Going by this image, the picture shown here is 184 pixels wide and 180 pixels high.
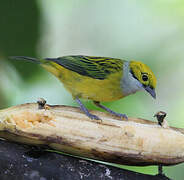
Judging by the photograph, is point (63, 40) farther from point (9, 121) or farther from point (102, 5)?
point (9, 121)

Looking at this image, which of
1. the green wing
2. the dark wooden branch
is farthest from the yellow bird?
the dark wooden branch

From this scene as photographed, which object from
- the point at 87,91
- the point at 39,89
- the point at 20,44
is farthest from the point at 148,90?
the point at 20,44

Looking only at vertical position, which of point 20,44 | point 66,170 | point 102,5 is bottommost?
point 66,170

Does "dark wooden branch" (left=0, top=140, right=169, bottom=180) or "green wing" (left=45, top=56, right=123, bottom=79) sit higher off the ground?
"green wing" (left=45, top=56, right=123, bottom=79)

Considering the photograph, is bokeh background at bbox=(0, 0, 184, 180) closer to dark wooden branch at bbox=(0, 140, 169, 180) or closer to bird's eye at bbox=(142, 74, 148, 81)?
bird's eye at bbox=(142, 74, 148, 81)

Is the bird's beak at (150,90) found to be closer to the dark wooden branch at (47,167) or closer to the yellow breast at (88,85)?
A: the yellow breast at (88,85)

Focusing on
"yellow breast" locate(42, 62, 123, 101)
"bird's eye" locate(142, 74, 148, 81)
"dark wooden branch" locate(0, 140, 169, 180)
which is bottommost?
"dark wooden branch" locate(0, 140, 169, 180)
